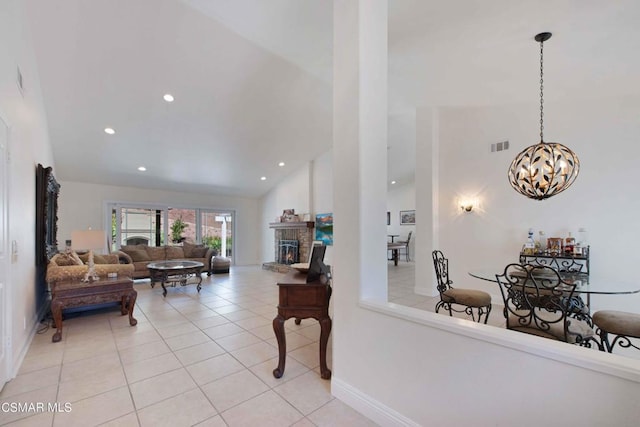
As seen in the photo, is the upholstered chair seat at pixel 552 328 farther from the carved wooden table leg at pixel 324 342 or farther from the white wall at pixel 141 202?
the white wall at pixel 141 202

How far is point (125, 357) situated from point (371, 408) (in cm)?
248

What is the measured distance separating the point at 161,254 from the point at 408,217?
8.45 metres

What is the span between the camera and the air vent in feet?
14.7

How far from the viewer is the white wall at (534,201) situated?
11.6 feet

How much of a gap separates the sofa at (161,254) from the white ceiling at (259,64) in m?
2.23

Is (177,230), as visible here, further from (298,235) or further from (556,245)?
(556,245)

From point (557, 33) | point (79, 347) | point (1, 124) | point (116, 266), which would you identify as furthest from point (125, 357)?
point (557, 33)

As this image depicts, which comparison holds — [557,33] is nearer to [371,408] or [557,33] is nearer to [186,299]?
[371,408]

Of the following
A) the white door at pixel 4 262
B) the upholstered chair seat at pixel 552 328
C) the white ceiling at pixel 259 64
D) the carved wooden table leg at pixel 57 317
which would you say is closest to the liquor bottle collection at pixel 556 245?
the white ceiling at pixel 259 64

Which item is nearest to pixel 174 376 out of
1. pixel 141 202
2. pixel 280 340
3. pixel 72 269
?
pixel 280 340

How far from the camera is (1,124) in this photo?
7.06 feet

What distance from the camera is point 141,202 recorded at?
789 cm

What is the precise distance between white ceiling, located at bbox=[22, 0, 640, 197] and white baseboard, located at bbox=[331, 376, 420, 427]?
3.31m

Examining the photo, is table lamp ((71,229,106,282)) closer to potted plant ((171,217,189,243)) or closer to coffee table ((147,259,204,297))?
coffee table ((147,259,204,297))
